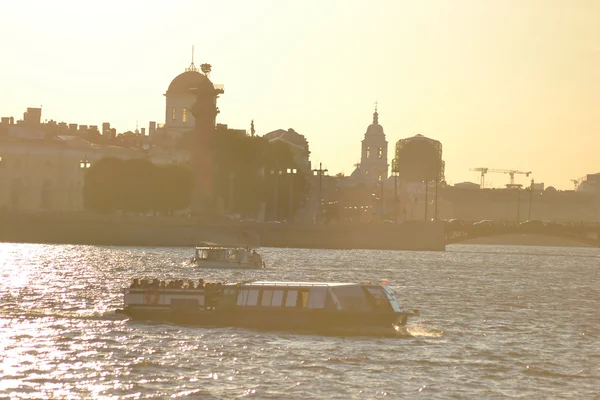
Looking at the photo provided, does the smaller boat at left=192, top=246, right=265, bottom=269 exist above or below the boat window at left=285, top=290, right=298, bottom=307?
above

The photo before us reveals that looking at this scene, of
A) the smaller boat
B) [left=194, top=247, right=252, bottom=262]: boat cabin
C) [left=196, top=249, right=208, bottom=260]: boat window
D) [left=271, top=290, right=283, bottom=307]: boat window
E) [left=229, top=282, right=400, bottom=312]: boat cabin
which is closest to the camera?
[left=229, top=282, right=400, bottom=312]: boat cabin

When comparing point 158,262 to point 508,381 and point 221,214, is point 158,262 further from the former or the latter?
point 508,381

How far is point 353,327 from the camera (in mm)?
54938

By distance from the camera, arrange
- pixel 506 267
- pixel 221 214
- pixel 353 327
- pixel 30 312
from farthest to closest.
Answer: pixel 221 214 → pixel 506 267 → pixel 30 312 → pixel 353 327

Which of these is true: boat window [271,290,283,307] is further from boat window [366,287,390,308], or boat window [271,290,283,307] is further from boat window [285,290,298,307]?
boat window [366,287,390,308]

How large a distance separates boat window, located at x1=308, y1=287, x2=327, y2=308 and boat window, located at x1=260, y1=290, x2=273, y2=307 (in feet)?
5.35

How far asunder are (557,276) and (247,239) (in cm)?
3797

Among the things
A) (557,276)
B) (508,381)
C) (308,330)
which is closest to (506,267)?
(557,276)

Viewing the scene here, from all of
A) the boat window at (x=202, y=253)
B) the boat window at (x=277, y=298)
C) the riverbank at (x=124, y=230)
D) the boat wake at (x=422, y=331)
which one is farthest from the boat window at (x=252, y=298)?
the riverbank at (x=124, y=230)

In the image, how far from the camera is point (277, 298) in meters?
56.1

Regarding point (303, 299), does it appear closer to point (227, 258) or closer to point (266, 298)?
point (266, 298)

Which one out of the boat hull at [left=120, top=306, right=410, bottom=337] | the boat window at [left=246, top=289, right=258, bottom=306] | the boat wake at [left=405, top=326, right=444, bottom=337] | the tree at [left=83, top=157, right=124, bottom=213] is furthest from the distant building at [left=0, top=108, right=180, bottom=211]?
the boat window at [left=246, top=289, right=258, bottom=306]

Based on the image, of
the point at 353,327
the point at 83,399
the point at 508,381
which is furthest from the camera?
the point at 353,327

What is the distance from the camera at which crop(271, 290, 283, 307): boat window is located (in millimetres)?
56000
